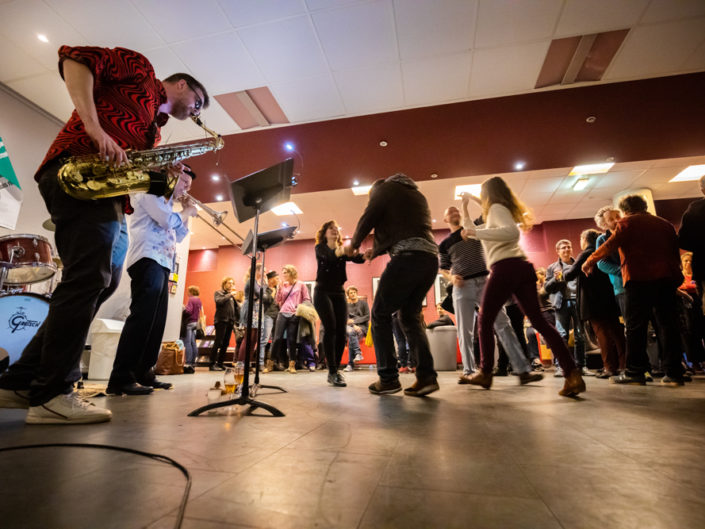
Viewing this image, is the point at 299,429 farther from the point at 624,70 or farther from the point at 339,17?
the point at 624,70

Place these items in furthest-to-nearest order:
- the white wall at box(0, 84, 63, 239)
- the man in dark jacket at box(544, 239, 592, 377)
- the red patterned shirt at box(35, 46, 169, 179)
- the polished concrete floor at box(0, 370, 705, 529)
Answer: the white wall at box(0, 84, 63, 239), the man in dark jacket at box(544, 239, 592, 377), the red patterned shirt at box(35, 46, 169, 179), the polished concrete floor at box(0, 370, 705, 529)

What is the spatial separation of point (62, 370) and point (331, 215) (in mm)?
7380

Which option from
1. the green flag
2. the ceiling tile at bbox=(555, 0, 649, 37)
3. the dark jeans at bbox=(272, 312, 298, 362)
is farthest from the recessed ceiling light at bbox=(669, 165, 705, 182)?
the green flag

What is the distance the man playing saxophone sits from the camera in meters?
1.29

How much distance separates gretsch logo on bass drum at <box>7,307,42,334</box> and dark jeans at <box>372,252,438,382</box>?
257cm

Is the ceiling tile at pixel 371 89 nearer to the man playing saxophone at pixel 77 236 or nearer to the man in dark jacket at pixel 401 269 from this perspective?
the man in dark jacket at pixel 401 269

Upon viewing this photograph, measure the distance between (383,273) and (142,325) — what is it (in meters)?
1.66

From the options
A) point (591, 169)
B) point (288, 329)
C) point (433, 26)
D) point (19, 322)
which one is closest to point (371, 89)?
point (433, 26)

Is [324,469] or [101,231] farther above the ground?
[101,231]

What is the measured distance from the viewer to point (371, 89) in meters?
4.19

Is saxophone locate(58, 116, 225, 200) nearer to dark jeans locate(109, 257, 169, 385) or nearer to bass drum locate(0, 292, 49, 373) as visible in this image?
dark jeans locate(109, 257, 169, 385)

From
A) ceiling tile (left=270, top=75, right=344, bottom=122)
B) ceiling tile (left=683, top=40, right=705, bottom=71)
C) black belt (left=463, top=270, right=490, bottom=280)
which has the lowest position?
black belt (left=463, top=270, right=490, bottom=280)

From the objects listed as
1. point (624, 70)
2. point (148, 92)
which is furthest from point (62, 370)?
point (624, 70)

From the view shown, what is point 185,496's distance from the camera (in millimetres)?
611
